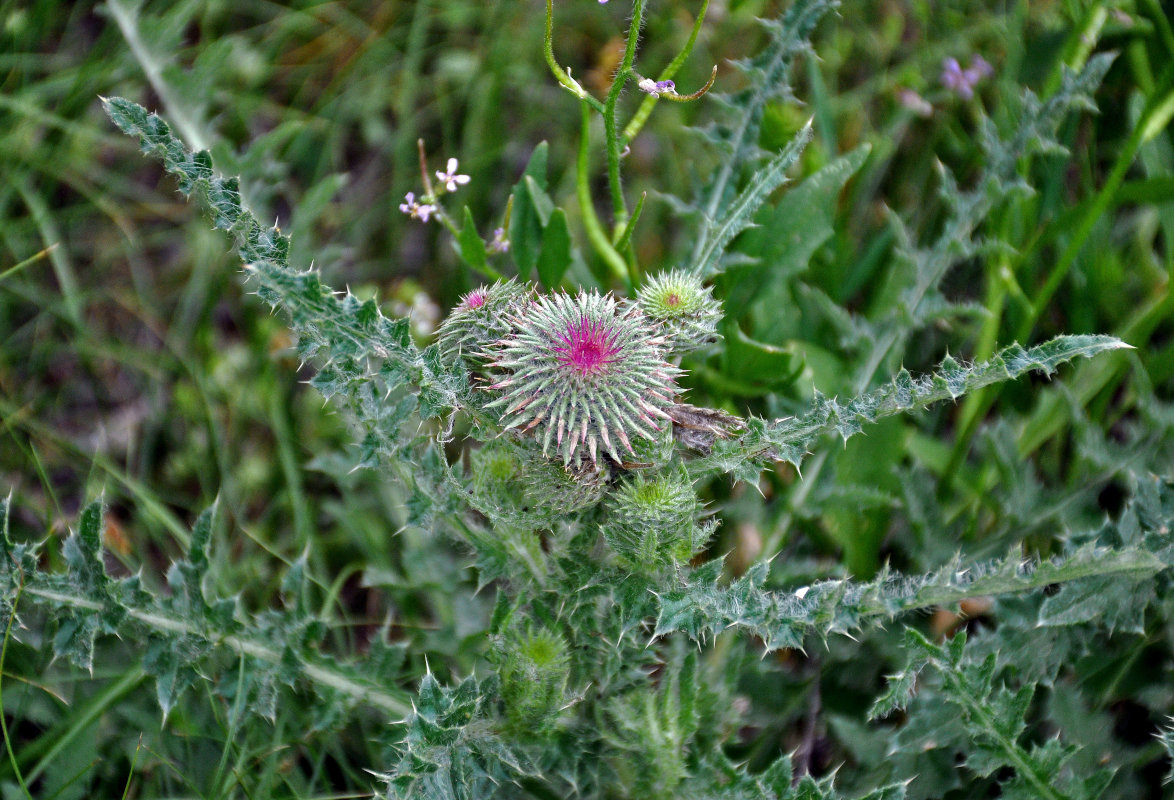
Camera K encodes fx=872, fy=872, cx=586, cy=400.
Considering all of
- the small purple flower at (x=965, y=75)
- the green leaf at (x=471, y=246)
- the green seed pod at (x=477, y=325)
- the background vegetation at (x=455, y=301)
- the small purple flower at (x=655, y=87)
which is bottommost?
the background vegetation at (x=455, y=301)

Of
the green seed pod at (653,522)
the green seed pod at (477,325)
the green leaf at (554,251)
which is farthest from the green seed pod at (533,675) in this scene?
the green leaf at (554,251)

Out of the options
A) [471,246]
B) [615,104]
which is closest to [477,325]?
[471,246]

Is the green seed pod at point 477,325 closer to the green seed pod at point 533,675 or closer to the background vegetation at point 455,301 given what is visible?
the background vegetation at point 455,301

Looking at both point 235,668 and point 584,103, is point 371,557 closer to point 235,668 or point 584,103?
point 235,668

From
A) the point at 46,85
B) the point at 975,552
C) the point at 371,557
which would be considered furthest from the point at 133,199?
the point at 975,552

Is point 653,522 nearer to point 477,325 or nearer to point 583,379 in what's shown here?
point 583,379

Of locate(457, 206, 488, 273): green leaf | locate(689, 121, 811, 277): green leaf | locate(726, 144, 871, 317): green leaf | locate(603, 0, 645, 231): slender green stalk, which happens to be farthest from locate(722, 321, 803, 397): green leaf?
locate(457, 206, 488, 273): green leaf

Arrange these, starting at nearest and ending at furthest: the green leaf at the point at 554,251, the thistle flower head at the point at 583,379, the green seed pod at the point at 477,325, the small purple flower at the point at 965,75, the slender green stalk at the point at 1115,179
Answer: the thistle flower head at the point at 583,379, the green seed pod at the point at 477,325, the green leaf at the point at 554,251, the slender green stalk at the point at 1115,179, the small purple flower at the point at 965,75
